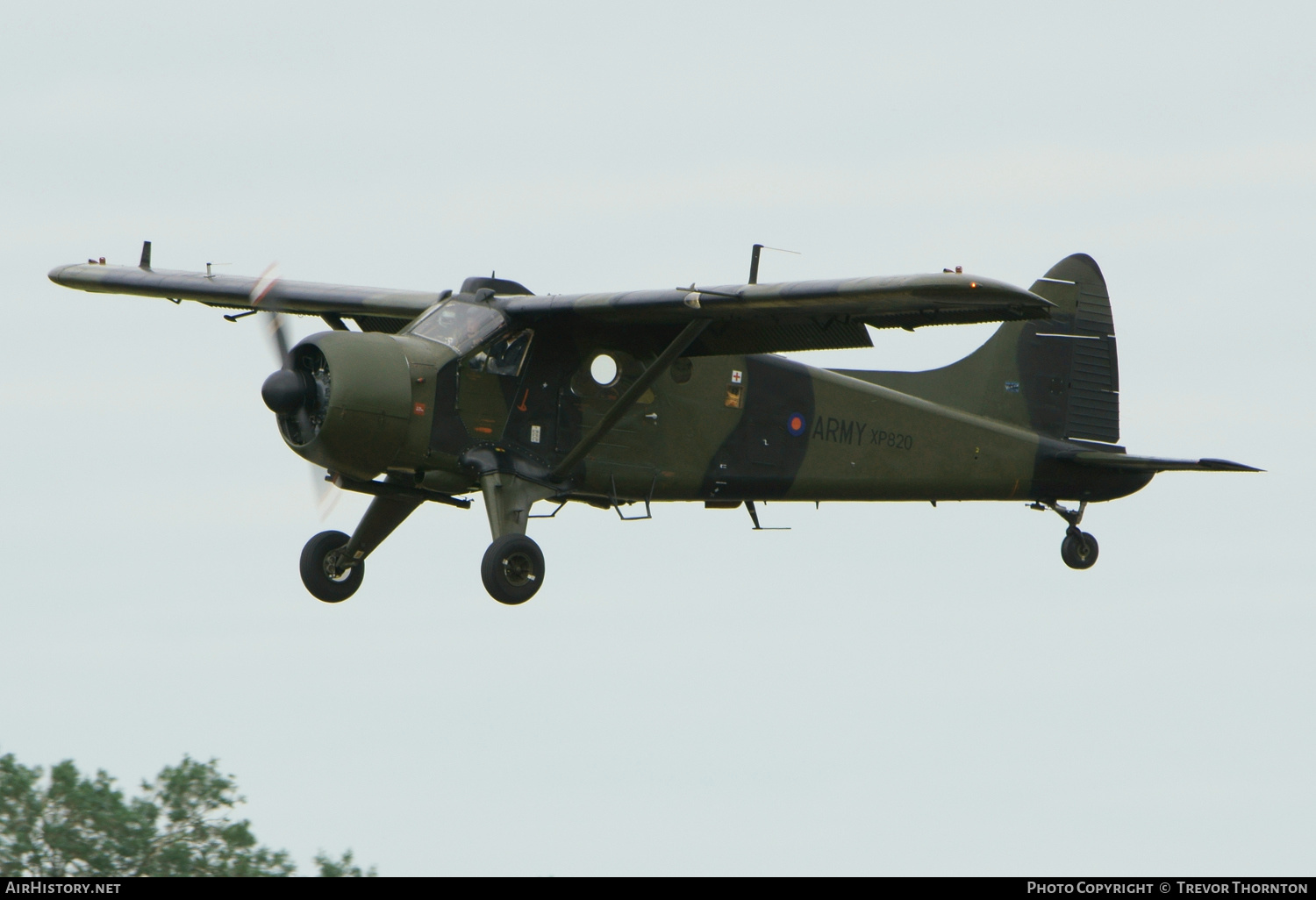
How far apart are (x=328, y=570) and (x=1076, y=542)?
8.61 m

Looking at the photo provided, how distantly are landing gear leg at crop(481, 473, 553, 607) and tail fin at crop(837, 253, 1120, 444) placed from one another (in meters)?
5.28

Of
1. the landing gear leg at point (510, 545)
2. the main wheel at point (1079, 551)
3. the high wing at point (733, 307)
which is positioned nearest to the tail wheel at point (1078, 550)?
the main wheel at point (1079, 551)

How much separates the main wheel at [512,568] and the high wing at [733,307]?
2.03 m

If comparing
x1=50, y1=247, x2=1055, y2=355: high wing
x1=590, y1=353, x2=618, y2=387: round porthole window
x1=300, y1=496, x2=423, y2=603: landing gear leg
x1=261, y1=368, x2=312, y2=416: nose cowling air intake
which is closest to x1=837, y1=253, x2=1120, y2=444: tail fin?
x1=50, y1=247, x2=1055, y2=355: high wing

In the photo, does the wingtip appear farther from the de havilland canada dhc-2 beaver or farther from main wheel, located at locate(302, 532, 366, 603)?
main wheel, located at locate(302, 532, 366, 603)

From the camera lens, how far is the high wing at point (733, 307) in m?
14.2

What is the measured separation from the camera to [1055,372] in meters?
21.0

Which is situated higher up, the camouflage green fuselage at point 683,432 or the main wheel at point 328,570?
the camouflage green fuselage at point 683,432

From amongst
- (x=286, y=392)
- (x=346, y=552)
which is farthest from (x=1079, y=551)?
(x=286, y=392)

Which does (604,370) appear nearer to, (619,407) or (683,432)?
(619,407)

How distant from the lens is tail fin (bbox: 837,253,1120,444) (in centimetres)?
1995

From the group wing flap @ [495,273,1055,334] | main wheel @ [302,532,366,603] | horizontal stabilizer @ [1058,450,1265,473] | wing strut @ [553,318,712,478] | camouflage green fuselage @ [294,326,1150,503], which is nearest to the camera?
wing flap @ [495,273,1055,334]

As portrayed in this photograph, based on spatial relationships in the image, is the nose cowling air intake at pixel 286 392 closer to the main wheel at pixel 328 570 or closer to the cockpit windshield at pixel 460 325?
the cockpit windshield at pixel 460 325
